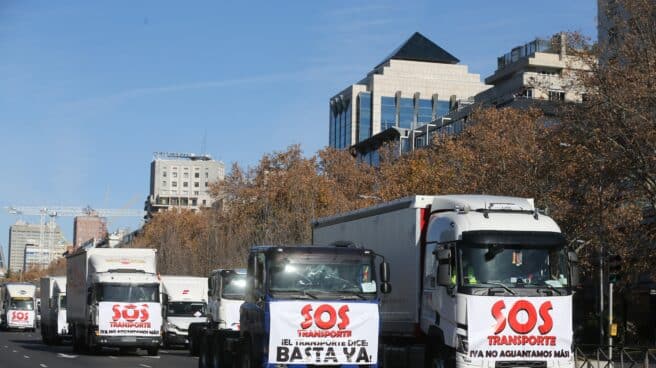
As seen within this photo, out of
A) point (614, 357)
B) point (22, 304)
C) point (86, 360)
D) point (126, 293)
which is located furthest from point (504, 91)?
point (614, 357)

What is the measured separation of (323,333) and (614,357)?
9.68 m

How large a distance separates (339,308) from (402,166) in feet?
150

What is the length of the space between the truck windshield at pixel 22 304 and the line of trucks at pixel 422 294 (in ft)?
178

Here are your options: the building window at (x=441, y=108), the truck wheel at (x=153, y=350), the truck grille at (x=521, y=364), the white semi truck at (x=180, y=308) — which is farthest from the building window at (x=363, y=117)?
the truck grille at (x=521, y=364)

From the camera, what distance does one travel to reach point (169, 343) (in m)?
47.2

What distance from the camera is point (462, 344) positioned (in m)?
19.3

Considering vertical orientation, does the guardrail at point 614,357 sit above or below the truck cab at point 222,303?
below

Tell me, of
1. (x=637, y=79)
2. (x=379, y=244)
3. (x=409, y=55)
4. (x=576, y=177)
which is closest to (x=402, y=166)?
(x=576, y=177)

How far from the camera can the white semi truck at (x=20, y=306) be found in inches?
2982

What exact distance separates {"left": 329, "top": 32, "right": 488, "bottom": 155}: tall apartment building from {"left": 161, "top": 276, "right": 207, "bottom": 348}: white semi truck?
96.4 meters

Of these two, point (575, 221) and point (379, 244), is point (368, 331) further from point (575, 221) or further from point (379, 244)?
point (575, 221)

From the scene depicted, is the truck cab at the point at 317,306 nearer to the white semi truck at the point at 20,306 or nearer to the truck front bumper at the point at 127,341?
the truck front bumper at the point at 127,341

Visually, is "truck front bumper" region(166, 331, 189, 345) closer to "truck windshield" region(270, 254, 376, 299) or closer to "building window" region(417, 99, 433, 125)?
"truck windshield" region(270, 254, 376, 299)

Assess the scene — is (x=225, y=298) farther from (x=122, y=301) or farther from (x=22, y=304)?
(x=22, y=304)
